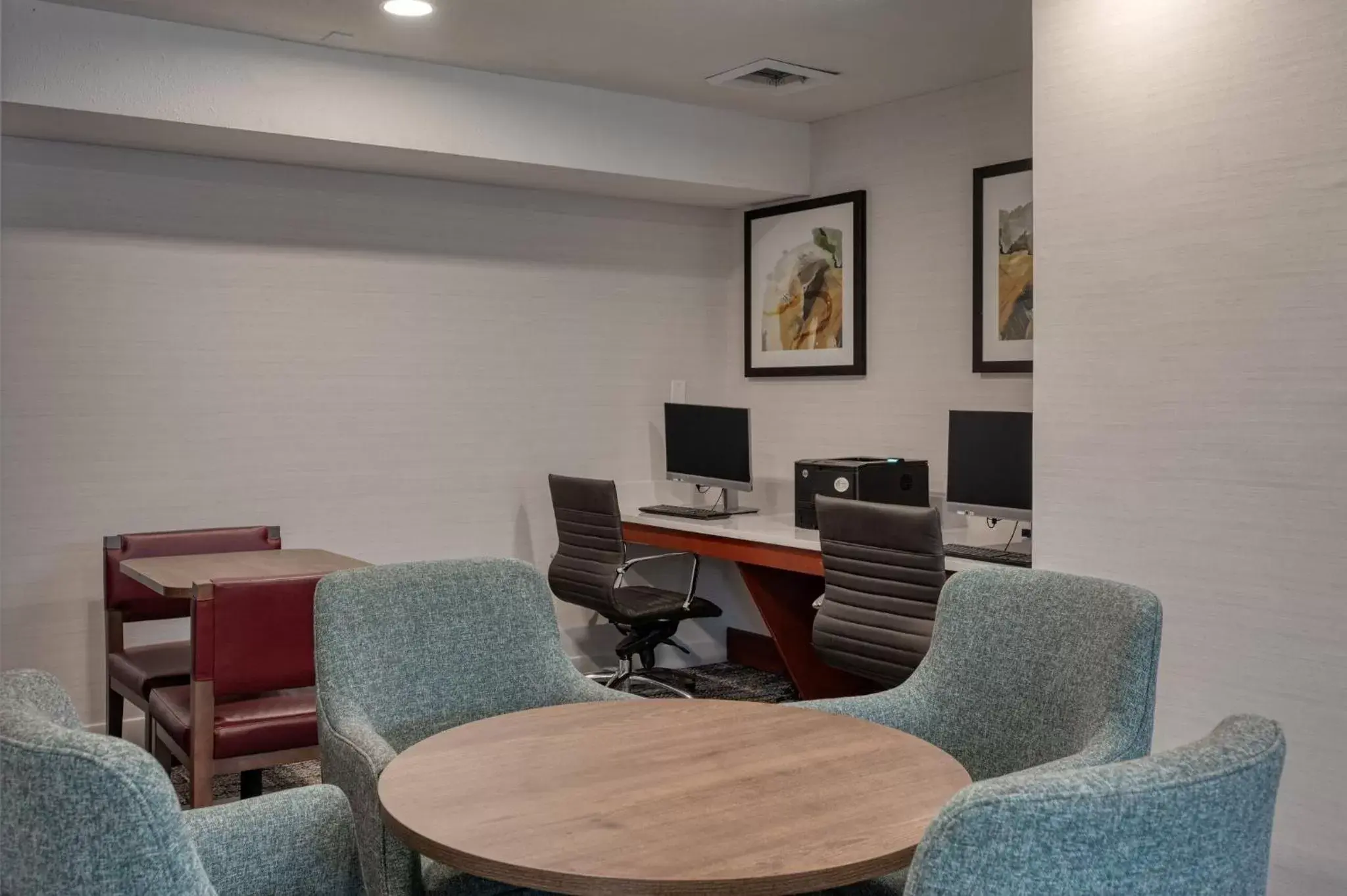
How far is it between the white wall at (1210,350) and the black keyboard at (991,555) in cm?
82

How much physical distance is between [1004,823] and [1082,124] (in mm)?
2407

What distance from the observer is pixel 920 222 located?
16.5 ft

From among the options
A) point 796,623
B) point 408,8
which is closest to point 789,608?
point 796,623

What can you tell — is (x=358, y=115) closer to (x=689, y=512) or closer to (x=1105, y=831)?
(x=689, y=512)

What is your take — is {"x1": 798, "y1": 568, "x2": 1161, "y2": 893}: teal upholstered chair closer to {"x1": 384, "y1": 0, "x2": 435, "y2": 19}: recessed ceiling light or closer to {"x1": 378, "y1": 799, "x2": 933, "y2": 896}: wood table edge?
{"x1": 378, "y1": 799, "x2": 933, "y2": 896}: wood table edge

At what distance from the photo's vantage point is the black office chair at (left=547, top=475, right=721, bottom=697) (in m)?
4.75

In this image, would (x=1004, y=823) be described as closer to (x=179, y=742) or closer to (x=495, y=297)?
(x=179, y=742)

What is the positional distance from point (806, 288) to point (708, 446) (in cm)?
86

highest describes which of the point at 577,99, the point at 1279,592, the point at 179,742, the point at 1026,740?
the point at 577,99

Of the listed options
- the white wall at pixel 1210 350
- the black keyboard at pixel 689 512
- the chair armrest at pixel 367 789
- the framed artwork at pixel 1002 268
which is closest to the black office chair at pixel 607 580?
the black keyboard at pixel 689 512

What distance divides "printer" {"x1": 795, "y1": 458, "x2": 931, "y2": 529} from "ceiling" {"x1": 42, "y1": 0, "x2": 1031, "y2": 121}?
4.94ft

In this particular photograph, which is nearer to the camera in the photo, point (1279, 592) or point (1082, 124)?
point (1279, 592)

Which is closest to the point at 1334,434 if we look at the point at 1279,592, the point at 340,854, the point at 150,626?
the point at 1279,592

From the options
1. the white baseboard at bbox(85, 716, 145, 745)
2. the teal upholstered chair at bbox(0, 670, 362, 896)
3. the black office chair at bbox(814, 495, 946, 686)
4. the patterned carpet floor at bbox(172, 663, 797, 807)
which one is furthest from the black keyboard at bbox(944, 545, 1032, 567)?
the teal upholstered chair at bbox(0, 670, 362, 896)
